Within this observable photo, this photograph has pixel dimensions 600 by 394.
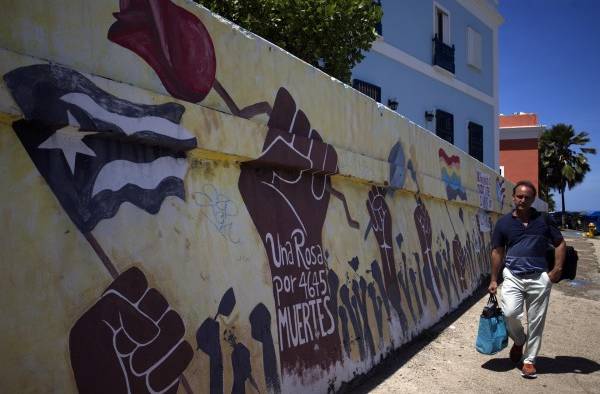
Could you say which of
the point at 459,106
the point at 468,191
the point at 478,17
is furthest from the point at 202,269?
the point at 478,17

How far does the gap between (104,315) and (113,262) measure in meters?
0.24

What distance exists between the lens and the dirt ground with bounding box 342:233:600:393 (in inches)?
168

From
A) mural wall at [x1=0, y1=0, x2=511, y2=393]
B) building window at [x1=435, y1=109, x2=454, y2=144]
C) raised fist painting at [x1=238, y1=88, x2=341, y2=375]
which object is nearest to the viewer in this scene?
mural wall at [x1=0, y1=0, x2=511, y2=393]

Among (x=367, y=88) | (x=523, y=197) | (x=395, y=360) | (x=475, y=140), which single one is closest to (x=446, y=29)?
(x=475, y=140)

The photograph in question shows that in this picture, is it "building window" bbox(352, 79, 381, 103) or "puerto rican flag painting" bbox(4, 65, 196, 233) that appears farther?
"building window" bbox(352, 79, 381, 103)

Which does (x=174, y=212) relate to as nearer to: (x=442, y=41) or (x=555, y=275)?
(x=555, y=275)

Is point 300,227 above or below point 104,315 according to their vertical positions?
above

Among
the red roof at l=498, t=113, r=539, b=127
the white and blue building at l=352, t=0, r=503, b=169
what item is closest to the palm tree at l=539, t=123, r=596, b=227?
the red roof at l=498, t=113, r=539, b=127

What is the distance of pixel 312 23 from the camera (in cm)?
546

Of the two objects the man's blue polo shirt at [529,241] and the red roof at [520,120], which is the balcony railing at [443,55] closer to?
the man's blue polo shirt at [529,241]

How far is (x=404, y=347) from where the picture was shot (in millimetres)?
5113

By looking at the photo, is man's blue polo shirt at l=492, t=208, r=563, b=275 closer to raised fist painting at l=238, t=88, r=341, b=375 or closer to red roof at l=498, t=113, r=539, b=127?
raised fist painting at l=238, t=88, r=341, b=375

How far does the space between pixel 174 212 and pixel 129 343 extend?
709 millimetres

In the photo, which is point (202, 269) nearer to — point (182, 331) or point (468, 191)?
point (182, 331)
